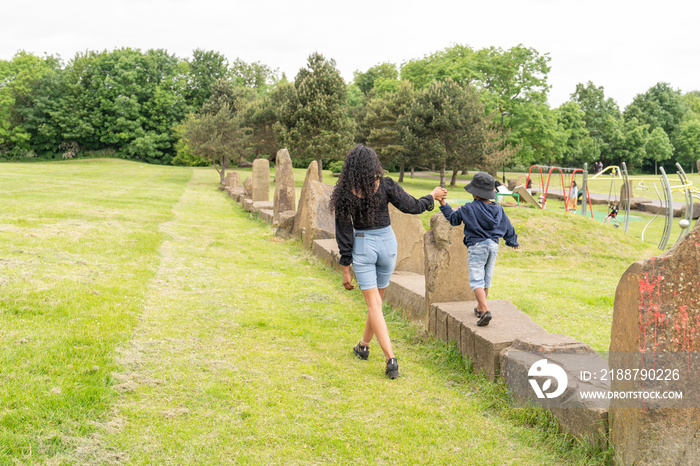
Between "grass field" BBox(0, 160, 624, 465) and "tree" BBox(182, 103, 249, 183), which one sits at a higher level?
"tree" BBox(182, 103, 249, 183)

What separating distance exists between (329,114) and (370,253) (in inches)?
1336

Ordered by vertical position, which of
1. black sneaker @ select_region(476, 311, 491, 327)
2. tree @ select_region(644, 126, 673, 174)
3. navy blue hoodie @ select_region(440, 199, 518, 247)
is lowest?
black sneaker @ select_region(476, 311, 491, 327)

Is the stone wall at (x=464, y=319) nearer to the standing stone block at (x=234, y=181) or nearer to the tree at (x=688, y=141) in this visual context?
the standing stone block at (x=234, y=181)

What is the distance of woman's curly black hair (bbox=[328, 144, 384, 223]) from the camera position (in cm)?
470

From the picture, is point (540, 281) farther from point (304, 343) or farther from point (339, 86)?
point (339, 86)

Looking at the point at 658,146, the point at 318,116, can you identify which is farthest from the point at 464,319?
the point at 658,146

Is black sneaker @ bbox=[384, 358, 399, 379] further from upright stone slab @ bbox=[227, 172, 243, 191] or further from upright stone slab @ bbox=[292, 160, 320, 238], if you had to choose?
upright stone slab @ bbox=[227, 172, 243, 191]

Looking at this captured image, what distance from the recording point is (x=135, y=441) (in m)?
3.41

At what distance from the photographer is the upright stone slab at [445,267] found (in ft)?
18.2

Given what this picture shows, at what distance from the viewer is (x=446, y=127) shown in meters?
38.3

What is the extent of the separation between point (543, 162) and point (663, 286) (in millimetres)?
71663

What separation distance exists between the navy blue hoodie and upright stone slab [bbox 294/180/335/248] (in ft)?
20.0

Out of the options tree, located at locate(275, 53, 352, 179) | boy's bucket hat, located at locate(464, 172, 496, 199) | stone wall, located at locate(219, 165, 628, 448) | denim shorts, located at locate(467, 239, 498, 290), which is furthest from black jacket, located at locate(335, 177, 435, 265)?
tree, located at locate(275, 53, 352, 179)

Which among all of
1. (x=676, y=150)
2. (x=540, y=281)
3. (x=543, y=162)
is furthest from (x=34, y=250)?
(x=676, y=150)
